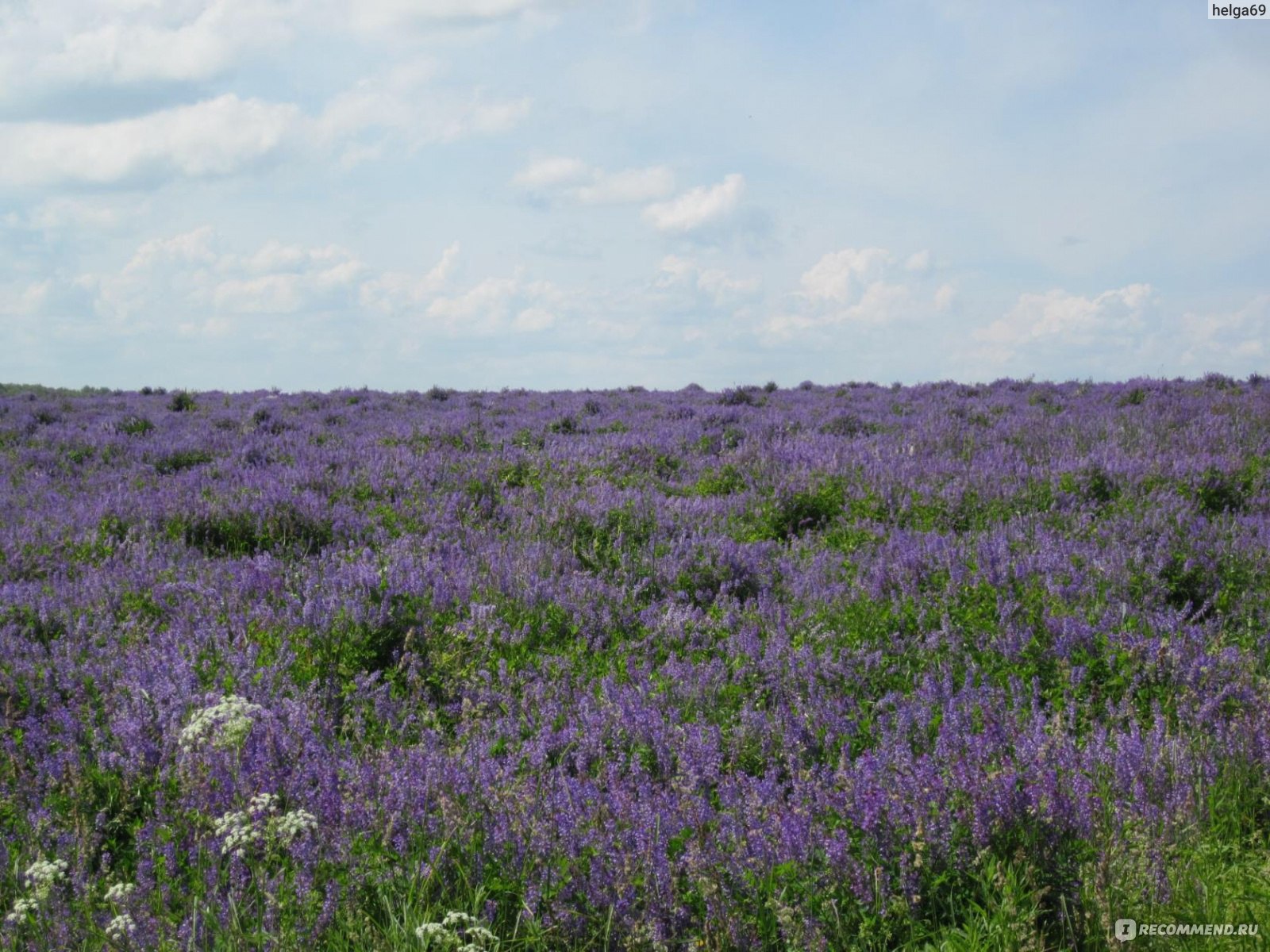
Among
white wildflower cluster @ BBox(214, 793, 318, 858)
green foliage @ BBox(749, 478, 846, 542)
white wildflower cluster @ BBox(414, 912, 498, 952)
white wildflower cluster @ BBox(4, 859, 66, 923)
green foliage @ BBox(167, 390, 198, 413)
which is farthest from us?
green foliage @ BBox(167, 390, 198, 413)

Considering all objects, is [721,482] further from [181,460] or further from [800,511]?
[181,460]

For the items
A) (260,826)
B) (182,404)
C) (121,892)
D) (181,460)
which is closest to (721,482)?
(260,826)

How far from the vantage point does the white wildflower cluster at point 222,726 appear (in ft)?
9.52

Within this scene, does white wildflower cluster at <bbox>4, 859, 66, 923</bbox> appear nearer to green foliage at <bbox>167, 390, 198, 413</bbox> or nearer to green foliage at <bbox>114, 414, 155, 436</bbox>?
green foliage at <bbox>114, 414, 155, 436</bbox>

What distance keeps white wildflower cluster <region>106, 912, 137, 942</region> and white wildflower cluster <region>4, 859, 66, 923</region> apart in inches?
8.2

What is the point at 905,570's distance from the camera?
16.6 feet

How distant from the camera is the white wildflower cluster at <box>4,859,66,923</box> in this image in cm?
236

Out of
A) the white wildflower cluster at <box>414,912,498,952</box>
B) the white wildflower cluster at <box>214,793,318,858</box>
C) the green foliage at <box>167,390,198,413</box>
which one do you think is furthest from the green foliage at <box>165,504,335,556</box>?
the green foliage at <box>167,390,198,413</box>

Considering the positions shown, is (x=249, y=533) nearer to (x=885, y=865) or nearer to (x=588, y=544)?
(x=588, y=544)

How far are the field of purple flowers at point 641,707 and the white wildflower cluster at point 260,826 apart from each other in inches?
0.8

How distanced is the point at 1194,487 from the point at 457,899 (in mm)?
6550

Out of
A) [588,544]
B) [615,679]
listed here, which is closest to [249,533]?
[588,544]

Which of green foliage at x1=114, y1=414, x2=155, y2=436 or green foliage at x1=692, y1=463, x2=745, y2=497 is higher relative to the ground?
green foliage at x1=114, y1=414, x2=155, y2=436

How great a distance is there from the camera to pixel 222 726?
3088 millimetres
